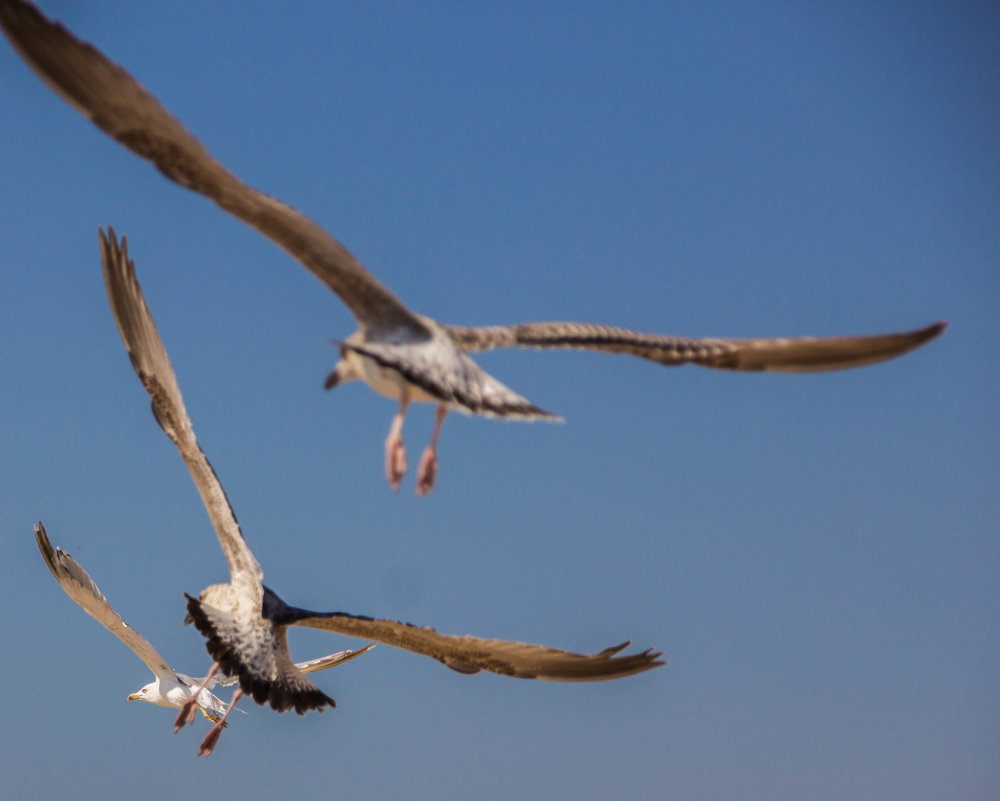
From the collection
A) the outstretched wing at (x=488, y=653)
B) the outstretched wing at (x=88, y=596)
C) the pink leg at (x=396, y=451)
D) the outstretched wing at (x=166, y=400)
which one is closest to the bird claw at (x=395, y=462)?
the pink leg at (x=396, y=451)

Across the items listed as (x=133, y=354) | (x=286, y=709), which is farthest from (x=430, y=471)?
(x=133, y=354)

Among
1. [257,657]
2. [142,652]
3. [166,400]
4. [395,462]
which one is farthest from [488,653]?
[142,652]

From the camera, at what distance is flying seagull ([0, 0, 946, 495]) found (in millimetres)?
6824

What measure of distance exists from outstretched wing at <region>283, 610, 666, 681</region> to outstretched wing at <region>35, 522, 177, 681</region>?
4071 millimetres

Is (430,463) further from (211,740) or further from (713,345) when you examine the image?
(211,740)

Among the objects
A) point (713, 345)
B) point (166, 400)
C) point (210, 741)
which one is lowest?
point (210, 741)

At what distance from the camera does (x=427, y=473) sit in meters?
7.87

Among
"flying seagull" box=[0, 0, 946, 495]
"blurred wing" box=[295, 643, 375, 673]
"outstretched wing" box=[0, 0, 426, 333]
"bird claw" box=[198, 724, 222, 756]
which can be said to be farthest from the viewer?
"blurred wing" box=[295, 643, 375, 673]

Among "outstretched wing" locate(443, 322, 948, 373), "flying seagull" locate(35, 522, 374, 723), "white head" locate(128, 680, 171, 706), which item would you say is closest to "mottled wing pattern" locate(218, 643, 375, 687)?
"flying seagull" locate(35, 522, 374, 723)

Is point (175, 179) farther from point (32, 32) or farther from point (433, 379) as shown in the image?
point (433, 379)

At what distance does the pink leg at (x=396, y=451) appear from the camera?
746cm

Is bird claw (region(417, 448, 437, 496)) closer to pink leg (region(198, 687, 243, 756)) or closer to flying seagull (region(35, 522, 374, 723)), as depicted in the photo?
pink leg (region(198, 687, 243, 756))

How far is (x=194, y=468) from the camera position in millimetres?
11484

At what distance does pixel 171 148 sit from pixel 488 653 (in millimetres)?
6108
